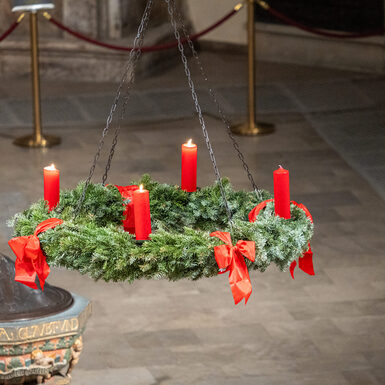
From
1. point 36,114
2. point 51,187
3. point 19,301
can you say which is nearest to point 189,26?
point 36,114

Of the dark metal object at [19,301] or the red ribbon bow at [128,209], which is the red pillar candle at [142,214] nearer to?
the red ribbon bow at [128,209]

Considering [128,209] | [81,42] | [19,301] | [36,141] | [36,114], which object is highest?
[128,209]

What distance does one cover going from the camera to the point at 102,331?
5676 millimetres

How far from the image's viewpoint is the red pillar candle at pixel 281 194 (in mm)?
3217

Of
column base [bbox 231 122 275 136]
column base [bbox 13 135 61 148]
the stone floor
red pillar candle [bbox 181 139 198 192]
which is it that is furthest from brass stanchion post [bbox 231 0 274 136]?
red pillar candle [bbox 181 139 198 192]

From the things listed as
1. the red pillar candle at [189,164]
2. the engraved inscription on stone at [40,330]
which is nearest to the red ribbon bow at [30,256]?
the red pillar candle at [189,164]

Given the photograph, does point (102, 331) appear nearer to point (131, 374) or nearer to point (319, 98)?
point (131, 374)

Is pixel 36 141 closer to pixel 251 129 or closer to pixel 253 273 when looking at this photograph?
pixel 251 129

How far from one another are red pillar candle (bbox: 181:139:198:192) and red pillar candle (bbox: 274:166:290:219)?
399mm

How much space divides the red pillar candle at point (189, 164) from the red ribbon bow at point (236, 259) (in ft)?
1.77

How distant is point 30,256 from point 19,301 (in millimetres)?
1397

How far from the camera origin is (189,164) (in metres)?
3.60

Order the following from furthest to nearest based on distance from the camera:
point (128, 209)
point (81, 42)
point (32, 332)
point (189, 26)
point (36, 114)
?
point (189, 26)
point (81, 42)
point (36, 114)
point (32, 332)
point (128, 209)

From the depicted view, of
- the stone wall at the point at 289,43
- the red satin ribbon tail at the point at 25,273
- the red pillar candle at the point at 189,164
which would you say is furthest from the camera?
the stone wall at the point at 289,43
